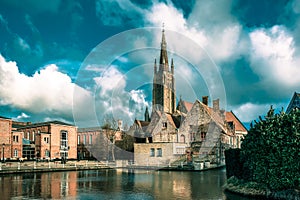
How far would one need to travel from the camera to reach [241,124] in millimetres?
64312

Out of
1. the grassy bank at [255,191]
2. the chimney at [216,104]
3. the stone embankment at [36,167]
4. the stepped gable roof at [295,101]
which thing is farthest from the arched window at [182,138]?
the grassy bank at [255,191]

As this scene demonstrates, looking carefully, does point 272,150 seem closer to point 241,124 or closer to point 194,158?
point 194,158

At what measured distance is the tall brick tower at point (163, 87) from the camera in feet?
307

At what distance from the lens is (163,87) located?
310 ft

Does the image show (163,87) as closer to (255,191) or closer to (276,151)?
(255,191)

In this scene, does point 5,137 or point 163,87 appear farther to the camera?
point 163,87

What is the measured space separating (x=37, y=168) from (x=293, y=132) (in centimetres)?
2869

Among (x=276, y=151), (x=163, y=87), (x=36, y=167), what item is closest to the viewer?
(x=276, y=151)

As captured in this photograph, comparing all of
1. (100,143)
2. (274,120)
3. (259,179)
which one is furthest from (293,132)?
(100,143)

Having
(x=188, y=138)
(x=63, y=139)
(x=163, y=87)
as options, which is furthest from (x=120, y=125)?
(x=163, y=87)

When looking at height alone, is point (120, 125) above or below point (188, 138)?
above

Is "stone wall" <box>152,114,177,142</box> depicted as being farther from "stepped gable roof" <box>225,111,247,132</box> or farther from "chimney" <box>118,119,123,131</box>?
"stepped gable roof" <box>225,111,247,132</box>

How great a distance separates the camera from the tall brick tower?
3679 inches

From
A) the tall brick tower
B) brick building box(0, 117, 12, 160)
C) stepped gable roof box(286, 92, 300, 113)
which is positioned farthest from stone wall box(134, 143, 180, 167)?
the tall brick tower
